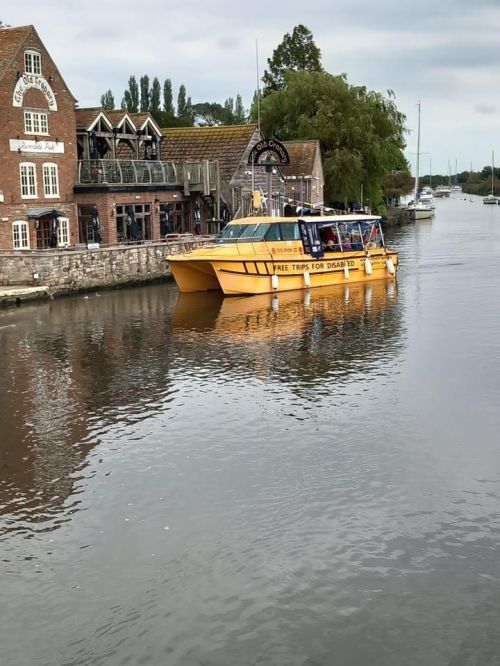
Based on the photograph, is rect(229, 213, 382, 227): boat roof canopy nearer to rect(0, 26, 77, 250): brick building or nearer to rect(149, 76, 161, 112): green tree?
rect(0, 26, 77, 250): brick building

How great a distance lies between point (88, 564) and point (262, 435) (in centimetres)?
606

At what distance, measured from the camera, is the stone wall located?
35.0m

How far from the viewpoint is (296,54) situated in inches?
3275

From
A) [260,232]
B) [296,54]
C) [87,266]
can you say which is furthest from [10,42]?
[296,54]

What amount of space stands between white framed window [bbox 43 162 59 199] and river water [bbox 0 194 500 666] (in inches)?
584

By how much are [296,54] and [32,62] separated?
163 feet

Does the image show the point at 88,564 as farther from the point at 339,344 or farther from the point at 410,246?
the point at 410,246

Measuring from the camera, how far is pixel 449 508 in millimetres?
13203

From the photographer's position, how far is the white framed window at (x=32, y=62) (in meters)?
38.0

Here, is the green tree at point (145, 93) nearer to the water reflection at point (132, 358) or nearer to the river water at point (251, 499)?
the water reflection at point (132, 358)

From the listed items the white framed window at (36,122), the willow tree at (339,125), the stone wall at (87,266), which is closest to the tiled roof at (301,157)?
the willow tree at (339,125)

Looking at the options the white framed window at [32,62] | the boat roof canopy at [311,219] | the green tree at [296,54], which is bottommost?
the boat roof canopy at [311,219]

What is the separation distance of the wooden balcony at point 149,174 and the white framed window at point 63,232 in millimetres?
2078

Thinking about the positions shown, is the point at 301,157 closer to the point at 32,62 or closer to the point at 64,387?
the point at 32,62
